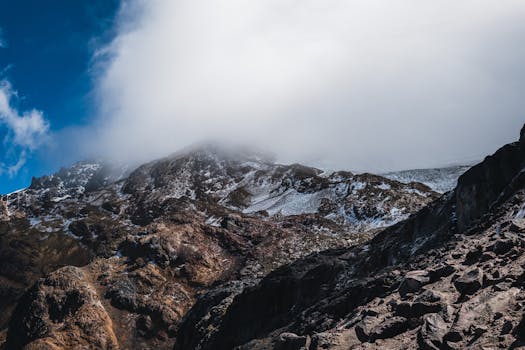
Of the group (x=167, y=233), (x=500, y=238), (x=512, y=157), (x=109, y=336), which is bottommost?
(x=109, y=336)

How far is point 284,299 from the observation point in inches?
1946

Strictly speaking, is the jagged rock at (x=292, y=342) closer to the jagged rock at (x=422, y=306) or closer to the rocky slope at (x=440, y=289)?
the rocky slope at (x=440, y=289)

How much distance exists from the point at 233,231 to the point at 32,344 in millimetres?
76284

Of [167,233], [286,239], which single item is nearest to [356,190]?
[286,239]

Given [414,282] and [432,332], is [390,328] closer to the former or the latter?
[432,332]

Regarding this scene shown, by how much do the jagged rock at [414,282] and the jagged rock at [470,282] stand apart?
2.20 meters

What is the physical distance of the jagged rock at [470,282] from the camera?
16281 mm

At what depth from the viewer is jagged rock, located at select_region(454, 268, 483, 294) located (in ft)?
53.4

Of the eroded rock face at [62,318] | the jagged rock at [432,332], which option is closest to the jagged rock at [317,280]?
the jagged rock at [432,332]

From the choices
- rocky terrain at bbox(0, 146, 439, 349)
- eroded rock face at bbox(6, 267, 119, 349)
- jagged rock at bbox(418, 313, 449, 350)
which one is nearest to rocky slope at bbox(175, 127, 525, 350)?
jagged rock at bbox(418, 313, 449, 350)

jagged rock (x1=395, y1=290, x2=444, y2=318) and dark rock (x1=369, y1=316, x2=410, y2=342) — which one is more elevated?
jagged rock (x1=395, y1=290, x2=444, y2=318)

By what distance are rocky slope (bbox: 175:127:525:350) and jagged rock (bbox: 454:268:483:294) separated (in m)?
0.04

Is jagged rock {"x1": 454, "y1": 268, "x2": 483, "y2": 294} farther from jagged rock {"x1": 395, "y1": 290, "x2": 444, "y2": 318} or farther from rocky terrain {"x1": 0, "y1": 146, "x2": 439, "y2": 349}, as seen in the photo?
rocky terrain {"x1": 0, "y1": 146, "x2": 439, "y2": 349}

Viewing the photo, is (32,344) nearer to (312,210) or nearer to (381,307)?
(381,307)
